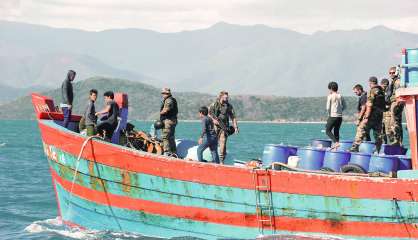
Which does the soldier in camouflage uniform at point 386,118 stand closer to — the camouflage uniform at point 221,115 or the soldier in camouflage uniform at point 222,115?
the soldier in camouflage uniform at point 222,115

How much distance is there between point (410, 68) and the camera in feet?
40.2

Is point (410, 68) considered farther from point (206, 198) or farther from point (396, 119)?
point (206, 198)

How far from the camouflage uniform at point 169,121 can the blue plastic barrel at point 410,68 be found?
4985 mm

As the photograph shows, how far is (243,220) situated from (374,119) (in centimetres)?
371

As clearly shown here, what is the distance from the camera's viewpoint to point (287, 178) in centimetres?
1232

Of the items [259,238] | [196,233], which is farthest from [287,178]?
[196,233]

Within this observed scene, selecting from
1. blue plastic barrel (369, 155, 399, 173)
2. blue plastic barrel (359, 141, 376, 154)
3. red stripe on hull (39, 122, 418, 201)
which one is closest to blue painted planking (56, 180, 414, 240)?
red stripe on hull (39, 122, 418, 201)

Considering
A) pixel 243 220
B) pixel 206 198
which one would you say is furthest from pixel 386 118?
pixel 206 198

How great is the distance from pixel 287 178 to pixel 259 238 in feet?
4.00

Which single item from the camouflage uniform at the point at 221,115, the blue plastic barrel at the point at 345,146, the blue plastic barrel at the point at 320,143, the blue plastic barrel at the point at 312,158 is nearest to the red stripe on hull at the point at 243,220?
the blue plastic barrel at the point at 312,158

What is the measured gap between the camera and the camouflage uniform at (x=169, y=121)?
1511cm

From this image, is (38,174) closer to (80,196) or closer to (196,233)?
(80,196)

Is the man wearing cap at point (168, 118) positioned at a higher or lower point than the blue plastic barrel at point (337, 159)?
higher

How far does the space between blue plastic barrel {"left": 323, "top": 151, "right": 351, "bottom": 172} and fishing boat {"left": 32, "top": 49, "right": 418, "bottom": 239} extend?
2.44ft
